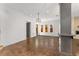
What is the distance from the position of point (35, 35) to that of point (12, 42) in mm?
362

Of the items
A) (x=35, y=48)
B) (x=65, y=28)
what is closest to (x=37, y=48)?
(x=35, y=48)

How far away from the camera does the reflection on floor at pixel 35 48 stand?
1565mm

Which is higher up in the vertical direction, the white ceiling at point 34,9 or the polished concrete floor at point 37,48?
the white ceiling at point 34,9

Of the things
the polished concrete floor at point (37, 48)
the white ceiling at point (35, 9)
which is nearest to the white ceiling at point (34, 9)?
the white ceiling at point (35, 9)

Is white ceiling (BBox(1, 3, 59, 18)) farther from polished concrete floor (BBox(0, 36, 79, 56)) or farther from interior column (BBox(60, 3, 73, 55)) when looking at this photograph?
polished concrete floor (BBox(0, 36, 79, 56))

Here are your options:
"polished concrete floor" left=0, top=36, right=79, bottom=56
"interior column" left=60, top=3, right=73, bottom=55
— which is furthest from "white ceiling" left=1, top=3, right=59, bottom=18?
"polished concrete floor" left=0, top=36, right=79, bottom=56

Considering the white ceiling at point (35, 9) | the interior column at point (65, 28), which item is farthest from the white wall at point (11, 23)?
the interior column at point (65, 28)

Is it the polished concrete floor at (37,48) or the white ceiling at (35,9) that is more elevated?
the white ceiling at (35,9)

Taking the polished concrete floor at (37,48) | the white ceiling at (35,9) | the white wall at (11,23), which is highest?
the white ceiling at (35,9)

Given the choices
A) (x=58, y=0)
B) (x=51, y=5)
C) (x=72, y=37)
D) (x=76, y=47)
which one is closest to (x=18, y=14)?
(x=51, y=5)

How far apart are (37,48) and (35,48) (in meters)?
0.03

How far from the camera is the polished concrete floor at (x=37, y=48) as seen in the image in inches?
61.5

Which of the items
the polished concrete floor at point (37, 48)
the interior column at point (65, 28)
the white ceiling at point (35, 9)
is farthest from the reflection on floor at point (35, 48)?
the white ceiling at point (35, 9)

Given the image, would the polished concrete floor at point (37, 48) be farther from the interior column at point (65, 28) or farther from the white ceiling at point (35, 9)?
the white ceiling at point (35, 9)
